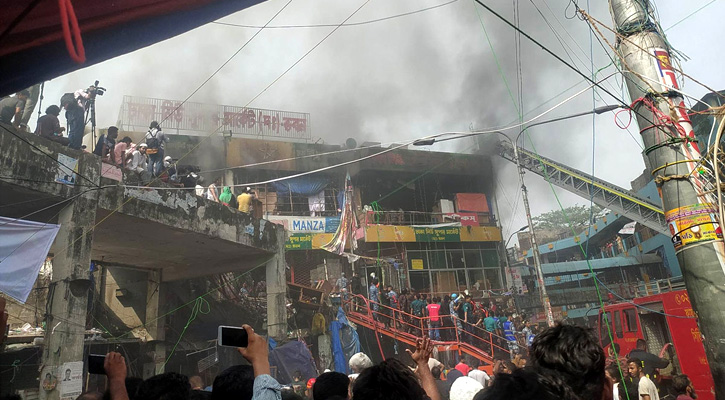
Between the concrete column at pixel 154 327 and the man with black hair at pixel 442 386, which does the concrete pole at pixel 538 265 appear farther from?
the concrete column at pixel 154 327

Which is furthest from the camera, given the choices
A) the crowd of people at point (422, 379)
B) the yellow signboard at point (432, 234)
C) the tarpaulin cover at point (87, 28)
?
the yellow signboard at point (432, 234)

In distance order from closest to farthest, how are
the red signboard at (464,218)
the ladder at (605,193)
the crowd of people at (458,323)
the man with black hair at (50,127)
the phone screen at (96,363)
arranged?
the phone screen at (96,363) → the man with black hair at (50,127) → the crowd of people at (458,323) → the ladder at (605,193) → the red signboard at (464,218)

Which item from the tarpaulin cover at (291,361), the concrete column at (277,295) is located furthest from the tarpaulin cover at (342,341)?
the concrete column at (277,295)

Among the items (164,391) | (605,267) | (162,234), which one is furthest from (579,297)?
(164,391)

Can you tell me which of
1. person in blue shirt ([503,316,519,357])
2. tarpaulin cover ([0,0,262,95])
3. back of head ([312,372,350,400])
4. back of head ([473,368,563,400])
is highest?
tarpaulin cover ([0,0,262,95])

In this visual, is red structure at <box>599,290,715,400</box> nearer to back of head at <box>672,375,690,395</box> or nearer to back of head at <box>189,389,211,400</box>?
back of head at <box>672,375,690,395</box>

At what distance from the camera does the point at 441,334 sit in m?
15.3

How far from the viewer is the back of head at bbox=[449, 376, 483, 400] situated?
3336 mm

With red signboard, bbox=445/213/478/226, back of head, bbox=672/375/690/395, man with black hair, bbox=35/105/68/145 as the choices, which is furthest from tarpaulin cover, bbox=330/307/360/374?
red signboard, bbox=445/213/478/226

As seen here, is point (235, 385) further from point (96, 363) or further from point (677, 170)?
point (677, 170)

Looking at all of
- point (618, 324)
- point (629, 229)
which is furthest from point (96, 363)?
point (629, 229)

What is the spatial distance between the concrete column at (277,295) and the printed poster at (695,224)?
9411 mm

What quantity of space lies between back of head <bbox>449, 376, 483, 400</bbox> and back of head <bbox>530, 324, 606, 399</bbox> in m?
1.51

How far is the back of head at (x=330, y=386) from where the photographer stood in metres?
2.77
